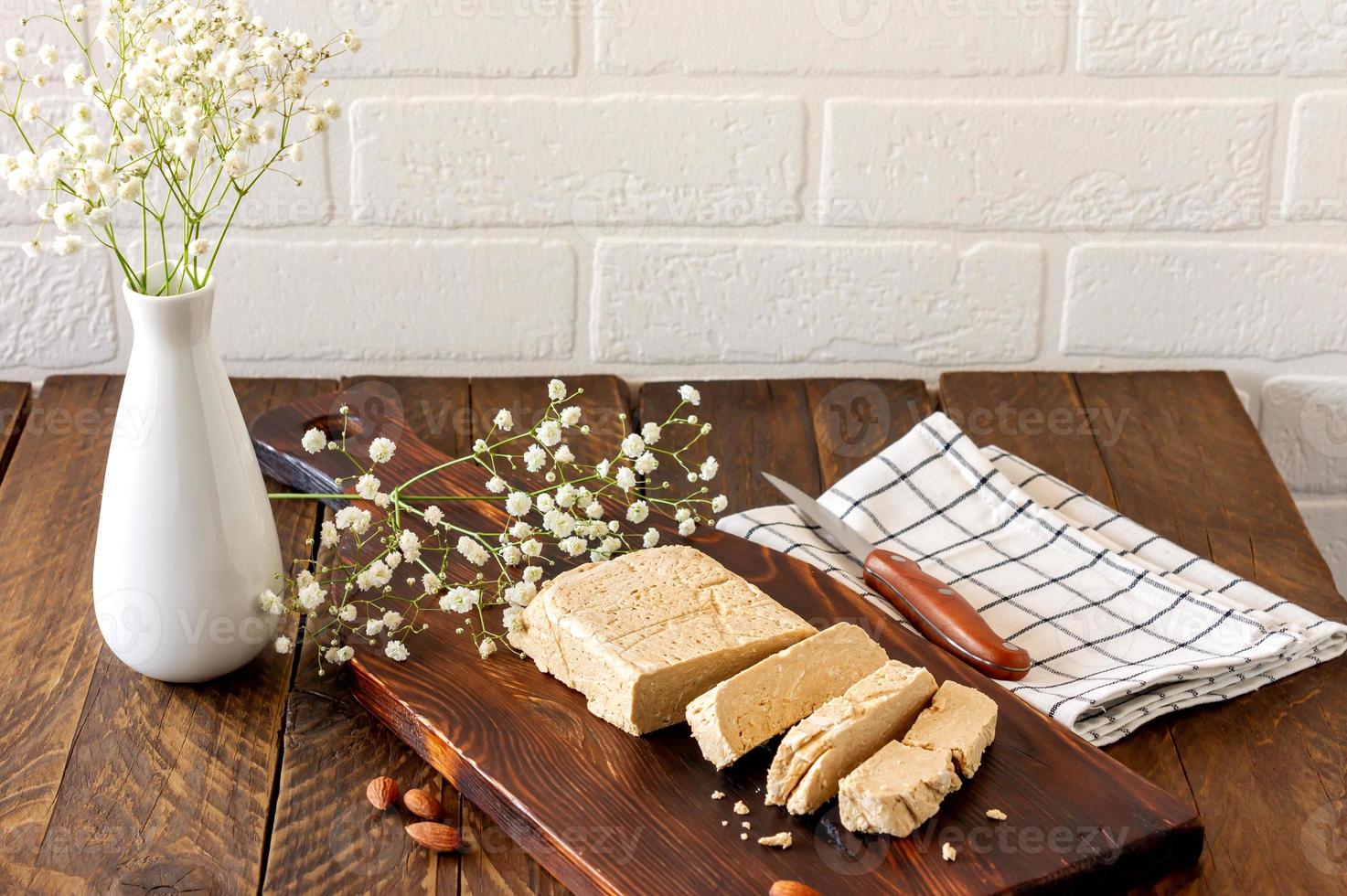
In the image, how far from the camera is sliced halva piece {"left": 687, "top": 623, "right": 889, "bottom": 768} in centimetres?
99

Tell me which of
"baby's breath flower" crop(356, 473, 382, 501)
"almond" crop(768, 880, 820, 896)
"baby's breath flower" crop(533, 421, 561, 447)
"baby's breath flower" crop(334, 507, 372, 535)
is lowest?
"almond" crop(768, 880, 820, 896)

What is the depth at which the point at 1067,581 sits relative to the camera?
132cm

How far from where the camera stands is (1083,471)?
158 centimetres

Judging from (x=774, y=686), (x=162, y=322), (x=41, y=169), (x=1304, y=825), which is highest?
(x=41, y=169)

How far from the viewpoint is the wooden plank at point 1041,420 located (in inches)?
62.7

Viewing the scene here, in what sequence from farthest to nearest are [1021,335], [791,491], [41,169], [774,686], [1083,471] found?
[1021,335] < [1083,471] < [791,491] < [774,686] < [41,169]

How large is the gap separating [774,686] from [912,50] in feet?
3.15

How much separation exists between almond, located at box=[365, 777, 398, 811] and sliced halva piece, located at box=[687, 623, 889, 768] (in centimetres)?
22

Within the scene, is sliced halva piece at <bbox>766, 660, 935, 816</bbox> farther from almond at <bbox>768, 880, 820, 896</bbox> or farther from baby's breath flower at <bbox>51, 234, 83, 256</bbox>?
baby's breath flower at <bbox>51, 234, 83, 256</bbox>

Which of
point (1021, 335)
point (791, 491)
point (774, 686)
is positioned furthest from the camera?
point (1021, 335)

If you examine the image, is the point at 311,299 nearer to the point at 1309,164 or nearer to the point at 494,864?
the point at 494,864

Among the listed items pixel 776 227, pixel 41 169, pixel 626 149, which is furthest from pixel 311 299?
pixel 41 169

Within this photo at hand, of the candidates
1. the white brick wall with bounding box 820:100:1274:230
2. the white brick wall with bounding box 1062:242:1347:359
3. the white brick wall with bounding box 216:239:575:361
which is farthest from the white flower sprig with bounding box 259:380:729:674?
the white brick wall with bounding box 1062:242:1347:359

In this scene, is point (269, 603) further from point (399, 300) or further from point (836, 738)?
point (399, 300)
